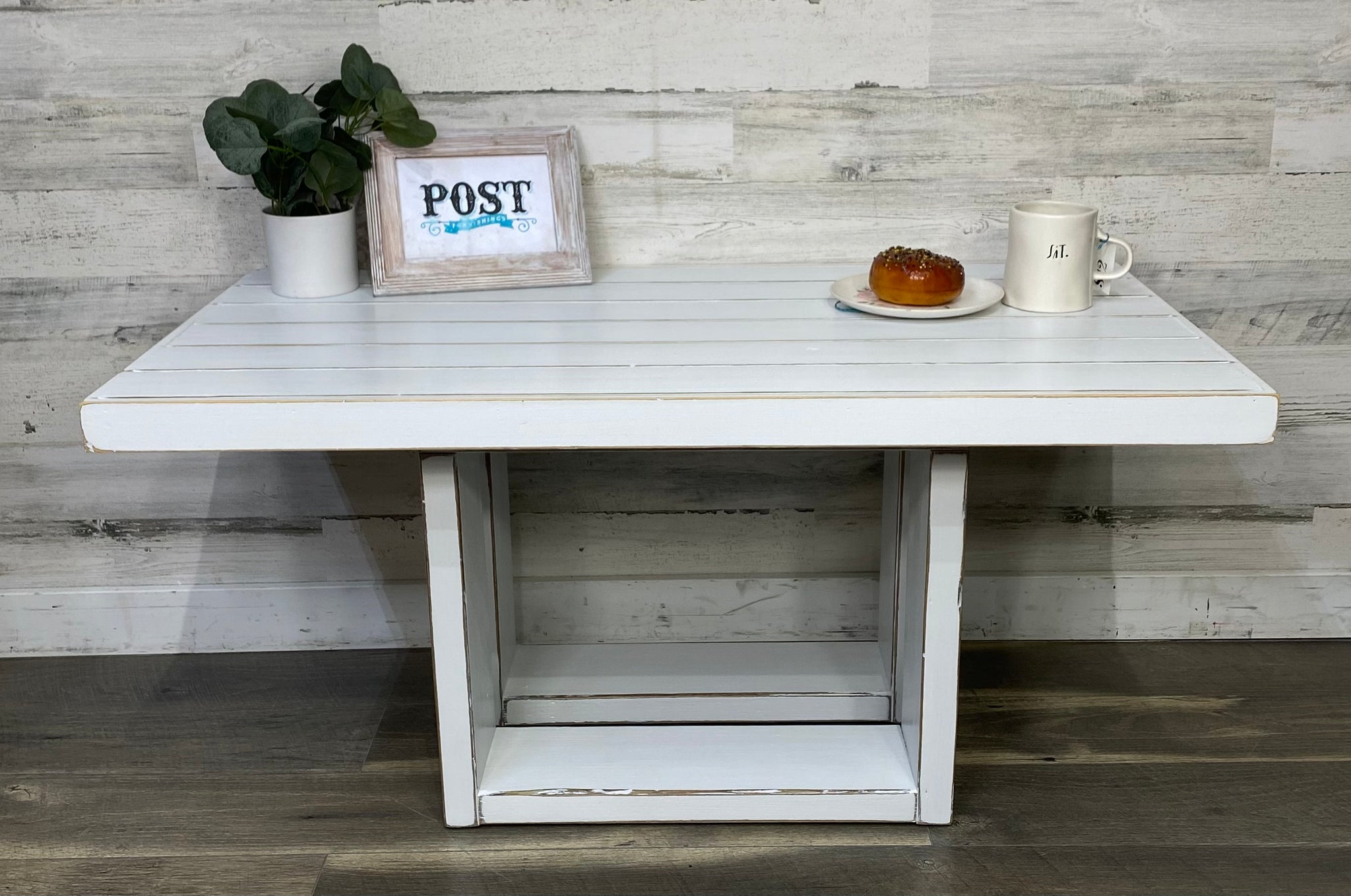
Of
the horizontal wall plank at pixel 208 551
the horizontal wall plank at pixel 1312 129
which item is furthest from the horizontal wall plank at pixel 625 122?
the horizontal wall plank at pixel 1312 129

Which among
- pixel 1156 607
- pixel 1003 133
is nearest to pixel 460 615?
pixel 1003 133

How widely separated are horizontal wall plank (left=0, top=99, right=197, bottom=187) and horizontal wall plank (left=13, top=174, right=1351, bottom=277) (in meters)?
0.02

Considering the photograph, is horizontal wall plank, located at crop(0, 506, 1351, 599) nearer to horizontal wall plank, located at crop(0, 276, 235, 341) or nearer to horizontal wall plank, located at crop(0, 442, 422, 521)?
horizontal wall plank, located at crop(0, 442, 422, 521)

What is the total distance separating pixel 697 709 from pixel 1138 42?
3.55ft

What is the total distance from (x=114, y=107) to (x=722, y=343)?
3.13 feet

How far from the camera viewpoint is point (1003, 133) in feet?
5.77

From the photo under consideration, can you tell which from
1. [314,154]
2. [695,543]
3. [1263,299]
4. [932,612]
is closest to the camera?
[932,612]

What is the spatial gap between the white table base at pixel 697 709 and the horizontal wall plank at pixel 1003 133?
42cm

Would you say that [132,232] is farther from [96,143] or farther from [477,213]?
[477,213]

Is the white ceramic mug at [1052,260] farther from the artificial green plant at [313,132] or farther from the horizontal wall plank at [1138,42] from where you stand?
the artificial green plant at [313,132]

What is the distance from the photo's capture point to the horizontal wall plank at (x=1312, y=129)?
1745 millimetres

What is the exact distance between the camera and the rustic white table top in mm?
1226

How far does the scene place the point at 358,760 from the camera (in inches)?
67.6

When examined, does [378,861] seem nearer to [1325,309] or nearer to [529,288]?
[529,288]
